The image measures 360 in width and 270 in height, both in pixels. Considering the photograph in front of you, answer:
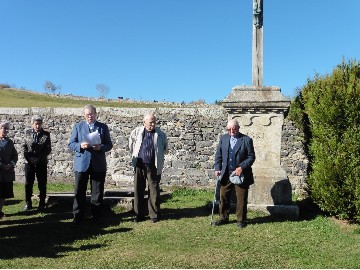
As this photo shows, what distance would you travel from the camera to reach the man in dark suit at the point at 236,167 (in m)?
6.15

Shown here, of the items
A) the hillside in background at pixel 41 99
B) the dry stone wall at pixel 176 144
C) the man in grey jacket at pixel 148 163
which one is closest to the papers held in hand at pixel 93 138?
the man in grey jacket at pixel 148 163

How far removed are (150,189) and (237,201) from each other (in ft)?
4.55

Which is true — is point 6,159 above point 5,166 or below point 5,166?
above

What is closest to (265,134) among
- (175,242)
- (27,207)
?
(175,242)

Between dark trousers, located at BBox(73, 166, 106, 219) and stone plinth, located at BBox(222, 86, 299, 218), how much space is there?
249 cm

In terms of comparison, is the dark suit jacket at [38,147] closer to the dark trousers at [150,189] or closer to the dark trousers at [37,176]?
the dark trousers at [37,176]

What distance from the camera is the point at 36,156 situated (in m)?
7.66

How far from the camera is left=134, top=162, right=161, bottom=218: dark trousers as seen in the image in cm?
651

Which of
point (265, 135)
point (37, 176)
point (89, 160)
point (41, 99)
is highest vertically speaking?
point (41, 99)

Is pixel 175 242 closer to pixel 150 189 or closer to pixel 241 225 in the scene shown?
pixel 241 225

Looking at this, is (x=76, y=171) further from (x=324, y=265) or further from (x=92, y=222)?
(x=324, y=265)

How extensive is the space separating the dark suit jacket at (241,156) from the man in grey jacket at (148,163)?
981mm

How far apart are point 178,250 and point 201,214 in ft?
6.86

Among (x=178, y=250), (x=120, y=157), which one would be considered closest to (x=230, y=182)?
(x=178, y=250)
